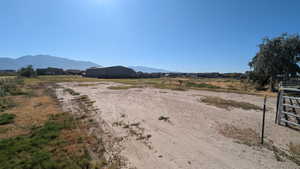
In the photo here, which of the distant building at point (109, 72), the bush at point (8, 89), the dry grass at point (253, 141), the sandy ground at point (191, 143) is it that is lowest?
the sandy ground at point (191, 143)

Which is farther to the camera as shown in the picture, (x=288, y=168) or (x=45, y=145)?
(x=45, y=145)

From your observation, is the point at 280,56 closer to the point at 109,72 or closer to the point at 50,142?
the point at 50,142

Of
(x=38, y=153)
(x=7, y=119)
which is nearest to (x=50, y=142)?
(x=38, y=153)

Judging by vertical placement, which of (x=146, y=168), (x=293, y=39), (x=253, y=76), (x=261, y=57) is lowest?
(x=146, y=168)

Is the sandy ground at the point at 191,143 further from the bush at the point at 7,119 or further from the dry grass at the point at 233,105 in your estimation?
the bush at the point at 7,119

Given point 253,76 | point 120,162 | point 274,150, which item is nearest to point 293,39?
point 253,76

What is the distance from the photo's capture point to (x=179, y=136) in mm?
4922

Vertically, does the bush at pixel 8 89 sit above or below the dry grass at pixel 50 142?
above

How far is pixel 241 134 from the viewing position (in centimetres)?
502

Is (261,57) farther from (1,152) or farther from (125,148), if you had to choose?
(1,152)

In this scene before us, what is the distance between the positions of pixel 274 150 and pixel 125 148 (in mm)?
4609

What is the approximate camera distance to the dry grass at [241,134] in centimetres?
448

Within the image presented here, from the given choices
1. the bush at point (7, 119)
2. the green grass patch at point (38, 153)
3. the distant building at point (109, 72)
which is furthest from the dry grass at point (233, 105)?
the distant building at point (109, 72)

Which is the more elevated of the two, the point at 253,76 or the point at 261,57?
the point at 261,57
